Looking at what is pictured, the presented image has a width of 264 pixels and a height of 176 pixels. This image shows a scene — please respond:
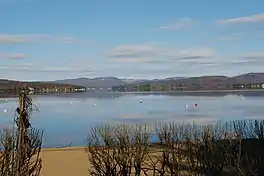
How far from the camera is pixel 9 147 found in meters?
13.9

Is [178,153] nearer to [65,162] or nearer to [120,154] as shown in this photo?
[120,154]

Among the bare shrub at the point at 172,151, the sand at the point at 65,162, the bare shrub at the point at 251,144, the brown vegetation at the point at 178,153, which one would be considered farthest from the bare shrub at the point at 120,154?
the sand at the point at 65,162

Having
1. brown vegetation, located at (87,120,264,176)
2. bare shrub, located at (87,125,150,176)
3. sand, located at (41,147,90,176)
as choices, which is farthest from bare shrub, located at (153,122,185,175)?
sand, located at (41,147,90,176)

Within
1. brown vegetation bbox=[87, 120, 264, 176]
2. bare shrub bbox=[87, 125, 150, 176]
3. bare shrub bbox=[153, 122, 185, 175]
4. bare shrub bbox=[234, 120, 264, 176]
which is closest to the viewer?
brown vegetation bbox=[87, 120, 264, 176]

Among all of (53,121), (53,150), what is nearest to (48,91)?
(53,121)

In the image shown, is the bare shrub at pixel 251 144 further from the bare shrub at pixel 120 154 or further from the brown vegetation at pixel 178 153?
the bare shrub at pixel 120 154

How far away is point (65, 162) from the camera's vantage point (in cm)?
2584

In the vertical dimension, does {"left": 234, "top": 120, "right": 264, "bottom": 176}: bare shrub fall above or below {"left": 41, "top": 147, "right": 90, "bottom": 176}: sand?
above

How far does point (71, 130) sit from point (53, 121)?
364 inches

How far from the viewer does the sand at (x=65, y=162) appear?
22933mm

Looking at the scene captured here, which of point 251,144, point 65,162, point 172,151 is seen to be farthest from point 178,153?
point 65,162

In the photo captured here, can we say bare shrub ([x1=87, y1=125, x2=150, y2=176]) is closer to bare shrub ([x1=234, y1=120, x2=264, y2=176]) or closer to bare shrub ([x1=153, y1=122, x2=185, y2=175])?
bare shrub ([x1=153, y1=122, x2=185, y2=175])

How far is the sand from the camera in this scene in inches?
903

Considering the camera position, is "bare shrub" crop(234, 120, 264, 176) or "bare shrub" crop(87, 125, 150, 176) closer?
"bare shrub" crop(87, 125, 150, 176)
